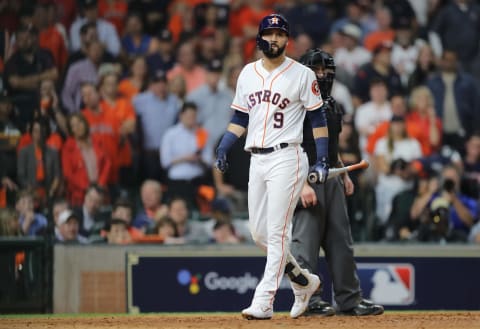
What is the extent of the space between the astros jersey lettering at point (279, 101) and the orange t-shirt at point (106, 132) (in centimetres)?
539

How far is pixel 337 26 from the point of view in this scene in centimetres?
1473

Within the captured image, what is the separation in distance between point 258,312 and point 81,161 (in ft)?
16.8

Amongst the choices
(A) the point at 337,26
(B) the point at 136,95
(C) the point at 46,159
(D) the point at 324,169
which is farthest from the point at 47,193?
(A) the point at 337,26

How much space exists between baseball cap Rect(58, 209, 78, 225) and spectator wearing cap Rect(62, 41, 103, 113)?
67.0 inches

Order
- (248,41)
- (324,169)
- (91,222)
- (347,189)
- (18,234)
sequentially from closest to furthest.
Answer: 1. (324,169)
2. (347,189)
3. (18,234)
4. (91,222)
5. (248,41)

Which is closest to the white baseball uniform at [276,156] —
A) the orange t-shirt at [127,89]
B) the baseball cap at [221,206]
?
the baseball cap at [221,206]

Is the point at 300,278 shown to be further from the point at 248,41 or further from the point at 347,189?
the point at 248,41

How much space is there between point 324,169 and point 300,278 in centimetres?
77

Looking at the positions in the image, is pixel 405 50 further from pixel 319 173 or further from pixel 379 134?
pixel 319 173

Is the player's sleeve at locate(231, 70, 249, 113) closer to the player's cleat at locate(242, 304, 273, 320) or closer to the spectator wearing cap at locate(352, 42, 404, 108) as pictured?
the player's cleat at locate(242, 304, 273, 320)

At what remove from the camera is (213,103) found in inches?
520

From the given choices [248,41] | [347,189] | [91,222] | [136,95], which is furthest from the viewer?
[248,41]

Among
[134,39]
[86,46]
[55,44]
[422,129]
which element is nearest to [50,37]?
[55,44]

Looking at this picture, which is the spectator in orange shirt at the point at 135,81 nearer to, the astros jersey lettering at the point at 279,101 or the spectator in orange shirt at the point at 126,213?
the spectator in orange shirt at the point at 126,213
